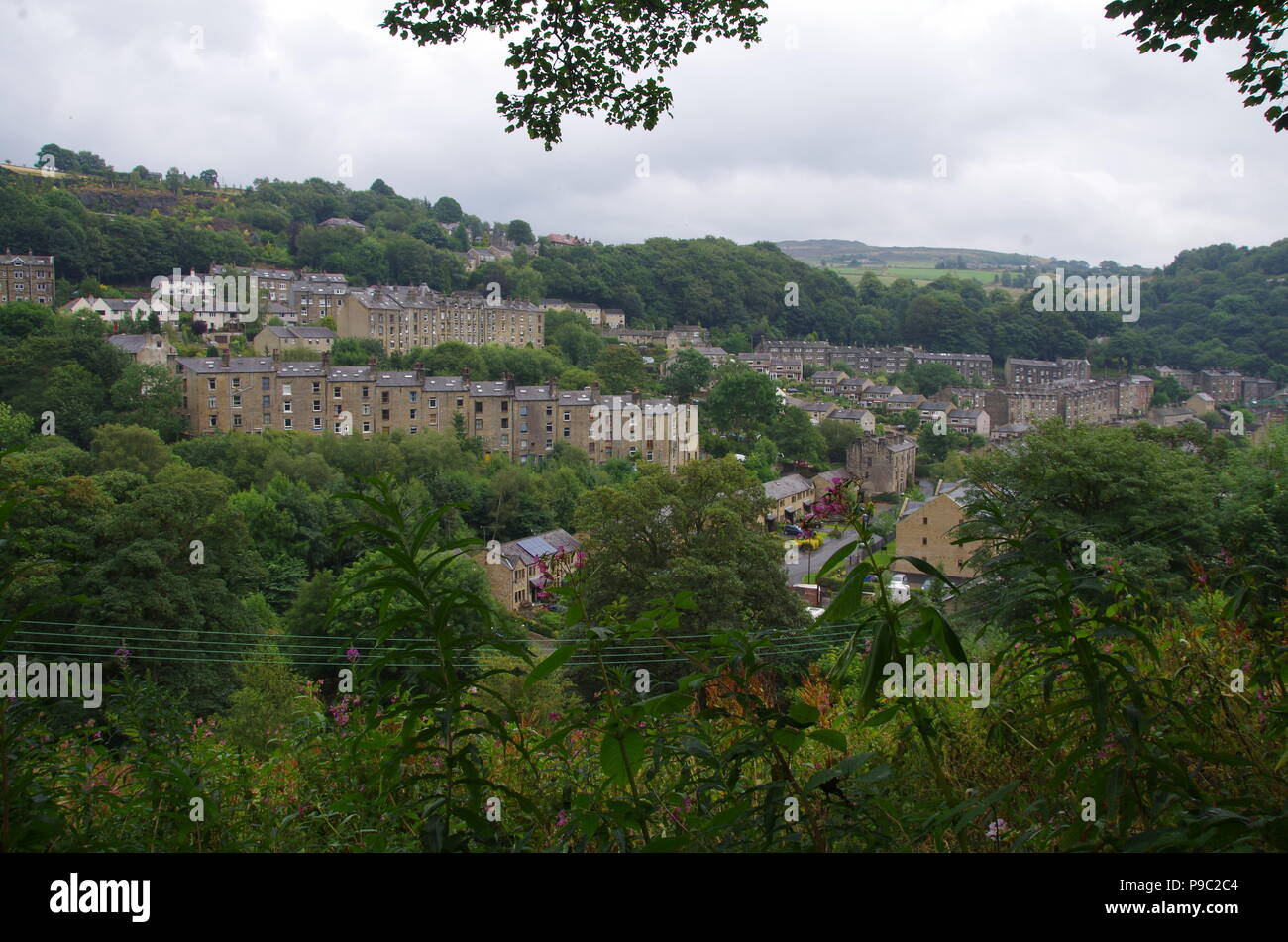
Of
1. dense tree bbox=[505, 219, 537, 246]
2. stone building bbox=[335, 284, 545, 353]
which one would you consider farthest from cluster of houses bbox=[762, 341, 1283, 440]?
dense tree bbox=[505, 219, 537, 246]

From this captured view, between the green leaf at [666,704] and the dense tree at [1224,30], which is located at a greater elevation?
the dense tree at [1224,30]

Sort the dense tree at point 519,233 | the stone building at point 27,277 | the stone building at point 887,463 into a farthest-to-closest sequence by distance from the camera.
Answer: the dense tree at point 519,233 → the stone building at point 27,277 → the stone building at point 887,463

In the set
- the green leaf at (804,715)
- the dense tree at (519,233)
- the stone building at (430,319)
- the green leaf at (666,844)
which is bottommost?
the green leaf at (666,844)

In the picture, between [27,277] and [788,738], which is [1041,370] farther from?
[788,738]

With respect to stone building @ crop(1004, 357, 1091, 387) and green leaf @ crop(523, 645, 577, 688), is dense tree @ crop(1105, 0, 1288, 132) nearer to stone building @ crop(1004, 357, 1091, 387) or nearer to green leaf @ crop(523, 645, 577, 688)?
green leaf @ crop(523, 645, 577, 688)

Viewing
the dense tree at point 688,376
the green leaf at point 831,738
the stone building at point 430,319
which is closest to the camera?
the green leaf at point 831,738

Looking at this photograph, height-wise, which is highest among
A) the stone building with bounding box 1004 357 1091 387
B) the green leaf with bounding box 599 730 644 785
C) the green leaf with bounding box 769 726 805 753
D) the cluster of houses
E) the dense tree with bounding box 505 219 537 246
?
the dense tree with bounding box 505 219 537 246

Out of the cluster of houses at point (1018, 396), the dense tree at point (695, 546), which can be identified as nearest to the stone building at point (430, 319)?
the cluster of houses at point (1018, 396)

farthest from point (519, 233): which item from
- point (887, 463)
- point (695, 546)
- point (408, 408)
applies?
point (695, 546)

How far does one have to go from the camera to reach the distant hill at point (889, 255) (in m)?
118

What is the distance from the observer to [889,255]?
12231 cm

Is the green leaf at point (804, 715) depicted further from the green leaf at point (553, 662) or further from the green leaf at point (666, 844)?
the green leaf at point (553, 662)

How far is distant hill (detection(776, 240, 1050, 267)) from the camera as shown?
117562 mm
